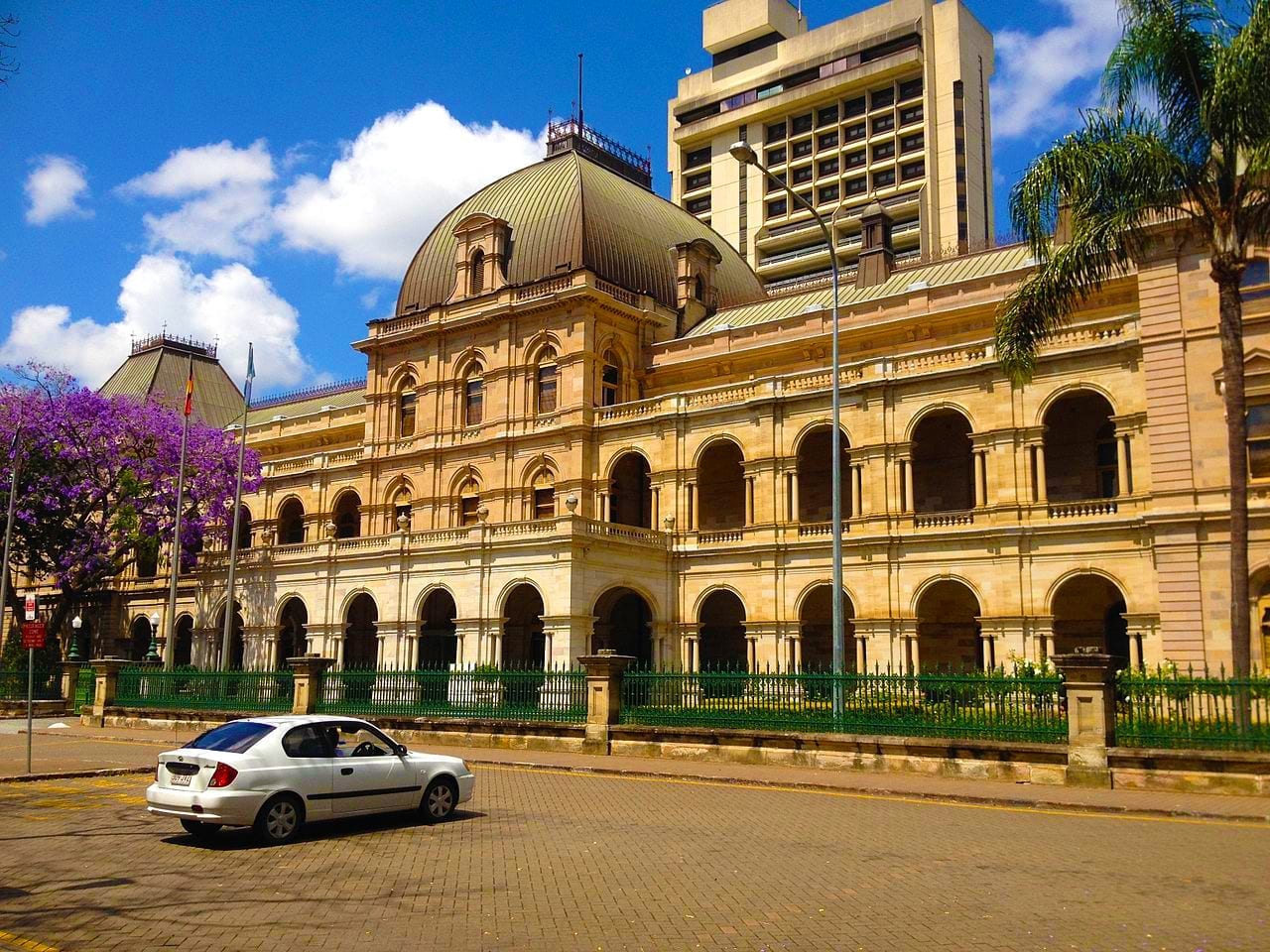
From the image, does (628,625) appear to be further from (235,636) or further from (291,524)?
(291,524)

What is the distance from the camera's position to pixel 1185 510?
1115 inches

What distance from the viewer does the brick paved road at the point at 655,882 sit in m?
8.17

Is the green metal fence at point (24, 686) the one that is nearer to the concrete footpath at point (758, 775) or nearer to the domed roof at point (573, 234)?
the concrete footpath at point (758, 775)

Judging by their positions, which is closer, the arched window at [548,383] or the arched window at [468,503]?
the arched window at [548,383]

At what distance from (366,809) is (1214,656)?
2250cm

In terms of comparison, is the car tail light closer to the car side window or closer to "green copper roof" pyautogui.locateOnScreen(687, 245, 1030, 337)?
the car side window

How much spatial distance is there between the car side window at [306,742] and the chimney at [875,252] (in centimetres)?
3590

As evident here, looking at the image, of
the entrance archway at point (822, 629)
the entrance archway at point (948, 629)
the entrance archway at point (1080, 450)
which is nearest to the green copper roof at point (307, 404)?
the entrance archway at point (822, 629)

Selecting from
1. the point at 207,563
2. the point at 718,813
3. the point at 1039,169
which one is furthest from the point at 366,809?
the point at 207,563

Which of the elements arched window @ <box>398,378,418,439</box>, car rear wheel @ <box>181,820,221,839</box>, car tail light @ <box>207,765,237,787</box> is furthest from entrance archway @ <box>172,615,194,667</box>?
car tail light @ <box>207,765,237,787</box>

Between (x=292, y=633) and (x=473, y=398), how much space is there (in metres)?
13.6

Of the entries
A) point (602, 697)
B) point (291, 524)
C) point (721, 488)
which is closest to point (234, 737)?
point (602, 697)

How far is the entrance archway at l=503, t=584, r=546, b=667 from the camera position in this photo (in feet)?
136

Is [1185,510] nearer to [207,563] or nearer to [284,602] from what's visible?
[284,602]
